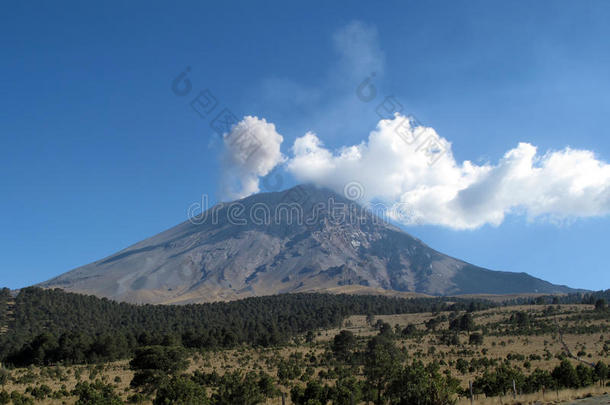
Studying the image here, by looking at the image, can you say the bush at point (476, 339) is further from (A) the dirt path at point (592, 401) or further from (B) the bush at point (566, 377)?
(A) the dirt path at point (592, 401)

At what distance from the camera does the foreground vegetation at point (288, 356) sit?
108ft

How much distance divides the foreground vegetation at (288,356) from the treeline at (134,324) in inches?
13.3

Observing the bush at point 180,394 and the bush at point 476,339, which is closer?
the bush at point 180,394

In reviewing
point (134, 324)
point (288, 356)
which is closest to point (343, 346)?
point (288, 356)

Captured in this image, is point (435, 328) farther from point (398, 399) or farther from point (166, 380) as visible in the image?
point (398, 399)

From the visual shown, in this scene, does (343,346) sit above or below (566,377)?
below

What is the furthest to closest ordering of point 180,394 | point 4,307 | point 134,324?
point 134,324 < point 4,307 < point 180,394

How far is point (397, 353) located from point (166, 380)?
3311 centimetres

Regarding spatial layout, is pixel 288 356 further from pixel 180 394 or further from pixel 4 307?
pixel 4 307

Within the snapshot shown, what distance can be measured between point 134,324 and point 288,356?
74068 millimetres

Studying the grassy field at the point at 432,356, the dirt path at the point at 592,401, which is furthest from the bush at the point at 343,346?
the dirt path at the point at 592,401

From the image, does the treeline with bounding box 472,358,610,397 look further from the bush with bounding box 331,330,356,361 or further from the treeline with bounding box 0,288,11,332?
the treeline with bounding box 0,288,11,332

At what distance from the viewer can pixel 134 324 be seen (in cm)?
12925

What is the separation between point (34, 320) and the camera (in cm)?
10912
